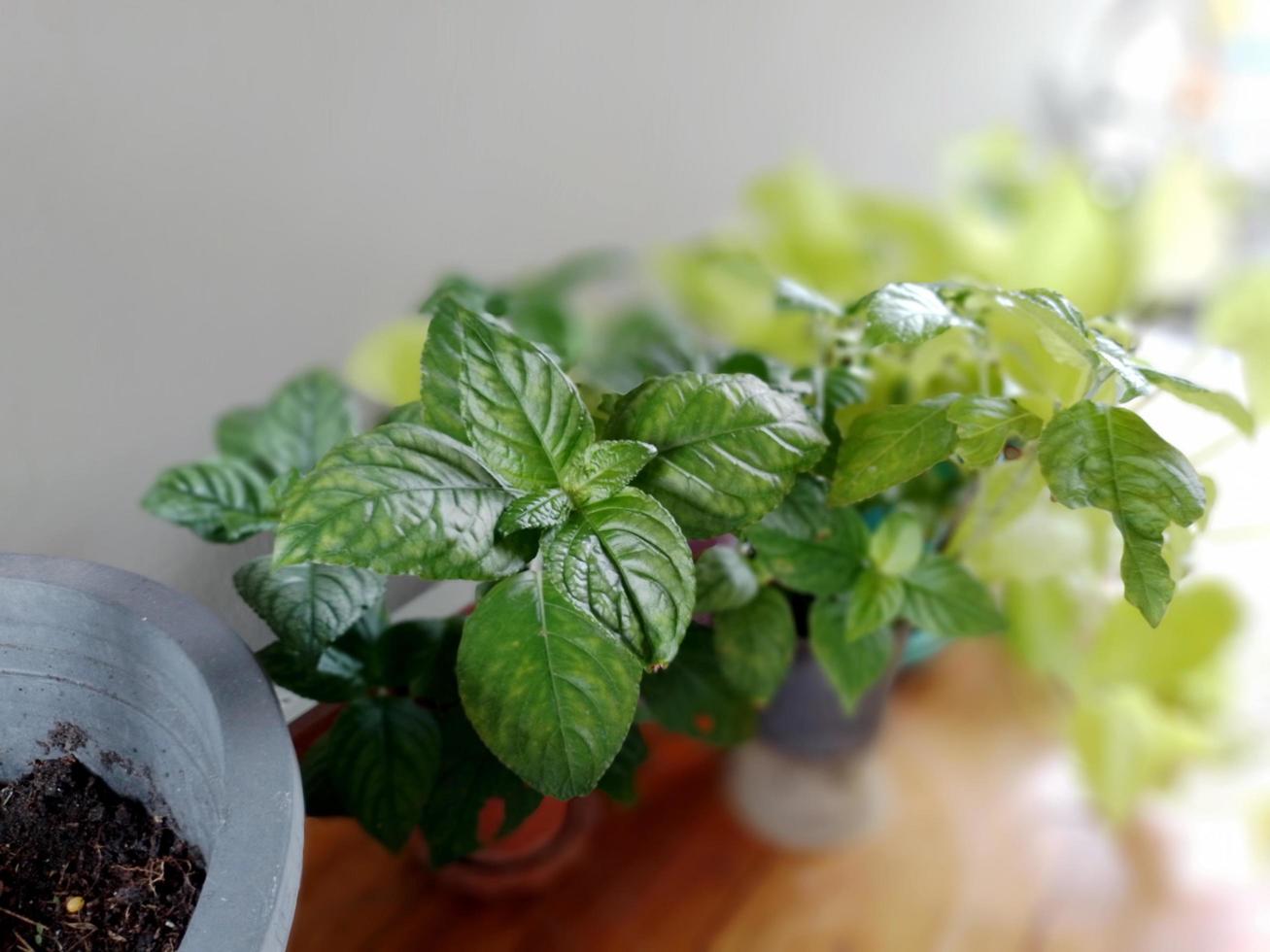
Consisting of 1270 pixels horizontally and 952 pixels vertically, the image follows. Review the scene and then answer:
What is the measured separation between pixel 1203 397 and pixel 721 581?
30 centimetres

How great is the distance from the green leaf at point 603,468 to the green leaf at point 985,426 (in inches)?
6.5

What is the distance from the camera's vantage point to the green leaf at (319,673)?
0.60m

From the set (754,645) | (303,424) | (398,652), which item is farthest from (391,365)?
(754,645)

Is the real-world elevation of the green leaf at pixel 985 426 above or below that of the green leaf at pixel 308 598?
above

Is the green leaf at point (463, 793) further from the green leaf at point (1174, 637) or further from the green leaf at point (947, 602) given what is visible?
the green leaf at point (1174, 637)

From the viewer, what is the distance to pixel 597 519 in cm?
49

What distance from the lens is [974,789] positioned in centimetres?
107

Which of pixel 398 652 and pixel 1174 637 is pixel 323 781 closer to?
pixel 398 652

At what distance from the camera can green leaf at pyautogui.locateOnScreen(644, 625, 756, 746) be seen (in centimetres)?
72

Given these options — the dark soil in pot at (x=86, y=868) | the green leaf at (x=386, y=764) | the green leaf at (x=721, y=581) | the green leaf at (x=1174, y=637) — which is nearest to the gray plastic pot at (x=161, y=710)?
the dark soil in pot at (x=86, y=868)

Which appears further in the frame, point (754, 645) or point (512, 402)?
point (754, 645)

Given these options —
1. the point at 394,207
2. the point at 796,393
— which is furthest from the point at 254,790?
the point at 394,207

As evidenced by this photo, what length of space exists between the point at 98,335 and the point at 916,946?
0.84 metres

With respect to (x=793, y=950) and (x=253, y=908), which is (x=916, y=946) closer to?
(x=793, y=950)
